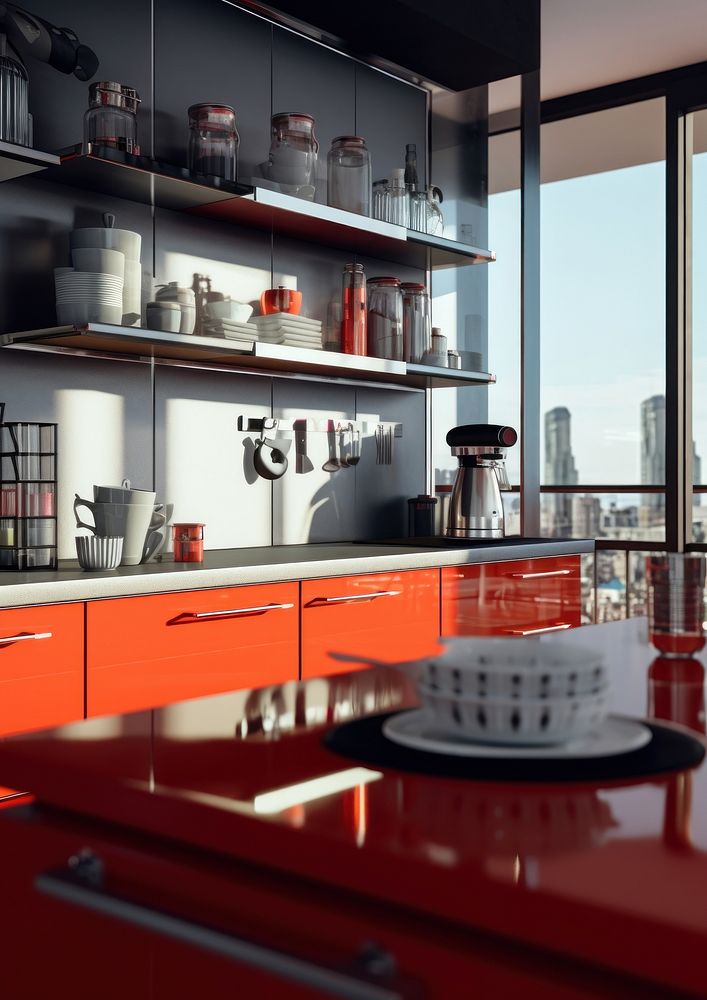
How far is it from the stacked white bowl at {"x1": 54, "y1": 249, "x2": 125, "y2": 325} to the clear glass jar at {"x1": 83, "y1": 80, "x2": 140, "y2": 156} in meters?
0.29

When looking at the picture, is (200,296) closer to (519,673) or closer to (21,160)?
(21,160)

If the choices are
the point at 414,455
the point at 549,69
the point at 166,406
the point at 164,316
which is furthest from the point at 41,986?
the point at 549,69

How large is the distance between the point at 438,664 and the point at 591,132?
15.6 feet

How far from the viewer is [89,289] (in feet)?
9.07

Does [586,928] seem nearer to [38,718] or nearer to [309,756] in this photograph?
[309,756]

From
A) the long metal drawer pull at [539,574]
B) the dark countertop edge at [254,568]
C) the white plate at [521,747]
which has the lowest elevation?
the long metal drawer pull at [539,574]

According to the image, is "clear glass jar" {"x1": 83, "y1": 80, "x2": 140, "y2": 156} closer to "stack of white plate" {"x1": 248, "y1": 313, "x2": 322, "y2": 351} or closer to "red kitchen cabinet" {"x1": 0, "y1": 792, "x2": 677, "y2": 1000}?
"stack of white plate" {"x1": 248, "y1": 313, "x2": 322, "y2": 351}

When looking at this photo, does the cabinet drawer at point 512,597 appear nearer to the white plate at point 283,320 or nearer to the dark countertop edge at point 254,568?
the dark countertop edge at point 254,568

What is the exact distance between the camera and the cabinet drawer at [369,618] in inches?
112

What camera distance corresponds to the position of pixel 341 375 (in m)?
3.76

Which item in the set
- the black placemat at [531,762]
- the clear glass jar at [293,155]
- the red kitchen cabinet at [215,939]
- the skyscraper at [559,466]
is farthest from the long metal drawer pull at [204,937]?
the skyscraper at [559,466]

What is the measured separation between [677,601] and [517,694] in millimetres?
664

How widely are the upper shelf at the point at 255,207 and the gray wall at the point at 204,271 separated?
7 cm

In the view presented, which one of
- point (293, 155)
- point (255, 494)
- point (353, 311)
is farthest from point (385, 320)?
point (255, 494)
